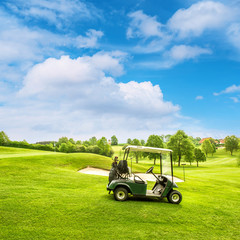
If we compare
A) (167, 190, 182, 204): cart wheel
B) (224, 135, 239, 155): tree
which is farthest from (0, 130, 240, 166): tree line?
(167, 190, 182, 204): cart wheel

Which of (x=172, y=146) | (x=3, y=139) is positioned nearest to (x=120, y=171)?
(x=172, y=146)

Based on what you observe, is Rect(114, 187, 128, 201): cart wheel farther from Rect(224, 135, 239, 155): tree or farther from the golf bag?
Rect(224, 135, 239, 155): tree

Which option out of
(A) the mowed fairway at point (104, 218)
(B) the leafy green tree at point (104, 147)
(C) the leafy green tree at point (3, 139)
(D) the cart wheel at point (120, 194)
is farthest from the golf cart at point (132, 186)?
(C) the leafy green tree at point (3, 139)

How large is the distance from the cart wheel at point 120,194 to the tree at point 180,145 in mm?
42323

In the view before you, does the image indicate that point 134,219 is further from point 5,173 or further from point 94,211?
point 5,173

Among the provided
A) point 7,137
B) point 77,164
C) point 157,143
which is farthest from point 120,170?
point 7,137

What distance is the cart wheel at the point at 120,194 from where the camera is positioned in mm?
8320

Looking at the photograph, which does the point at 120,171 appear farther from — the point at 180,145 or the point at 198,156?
the point at 198,156

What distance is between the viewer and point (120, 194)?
8.38m

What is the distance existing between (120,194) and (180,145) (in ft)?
143

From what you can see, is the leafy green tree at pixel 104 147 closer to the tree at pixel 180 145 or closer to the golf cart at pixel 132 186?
the tree at pixel 180 145

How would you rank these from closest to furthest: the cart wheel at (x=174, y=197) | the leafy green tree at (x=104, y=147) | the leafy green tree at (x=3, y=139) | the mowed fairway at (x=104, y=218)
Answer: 1. the mowed fairway at (x=104, y=218)
2. the cart wheel at (x=174, y=197)
3. the leafy green tree at (x=3, y=139)
4. the leafy green tree at (x=104, y=147)

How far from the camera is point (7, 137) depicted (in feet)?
229

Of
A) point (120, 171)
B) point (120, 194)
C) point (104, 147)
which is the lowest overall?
point (120, 194)
